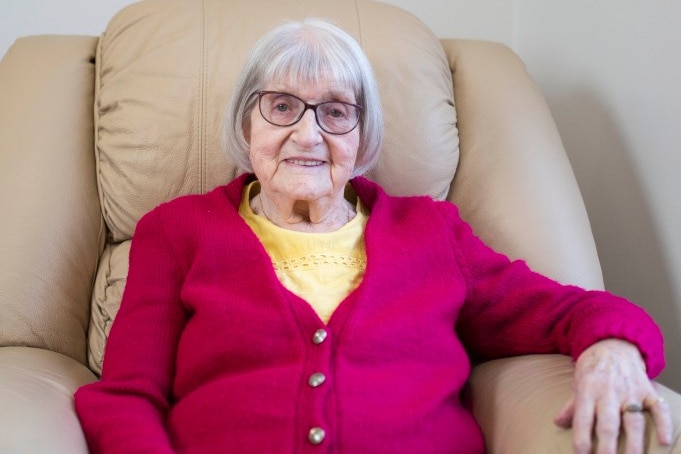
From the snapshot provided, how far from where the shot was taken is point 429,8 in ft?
6.66

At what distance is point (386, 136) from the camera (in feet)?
5.06

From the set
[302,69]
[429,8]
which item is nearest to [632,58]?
[429,8]

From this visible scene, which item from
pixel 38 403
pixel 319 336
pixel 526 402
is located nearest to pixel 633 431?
pixel 526 402

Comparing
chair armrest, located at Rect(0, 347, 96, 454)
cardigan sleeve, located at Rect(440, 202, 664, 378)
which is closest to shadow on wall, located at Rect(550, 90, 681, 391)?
cardigan sleeve, located at Rect(440, 202, 664, 378)

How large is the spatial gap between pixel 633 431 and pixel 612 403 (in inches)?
1.8

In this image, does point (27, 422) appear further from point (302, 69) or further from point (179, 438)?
point (302, 69)

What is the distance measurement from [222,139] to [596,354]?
72 cm

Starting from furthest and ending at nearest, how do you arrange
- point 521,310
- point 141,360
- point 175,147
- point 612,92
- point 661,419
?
point 612,92, point 175,147, point 521,310, point 141,360, point 661,419

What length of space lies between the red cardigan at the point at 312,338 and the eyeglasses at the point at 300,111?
0.16 meters

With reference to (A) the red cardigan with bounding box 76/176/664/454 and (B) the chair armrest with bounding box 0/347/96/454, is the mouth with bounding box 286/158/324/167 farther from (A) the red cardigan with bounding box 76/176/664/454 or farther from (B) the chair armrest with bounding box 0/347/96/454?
(B) the chair armrest with bounding box 0/347/96/454

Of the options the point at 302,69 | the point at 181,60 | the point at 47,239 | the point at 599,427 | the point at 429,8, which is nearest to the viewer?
the point at 599,427

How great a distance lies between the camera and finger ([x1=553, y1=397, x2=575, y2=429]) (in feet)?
3.39

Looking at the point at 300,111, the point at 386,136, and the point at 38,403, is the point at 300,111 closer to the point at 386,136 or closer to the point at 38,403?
the point at 386,136

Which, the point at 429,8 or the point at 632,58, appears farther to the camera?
the point at 429,8
